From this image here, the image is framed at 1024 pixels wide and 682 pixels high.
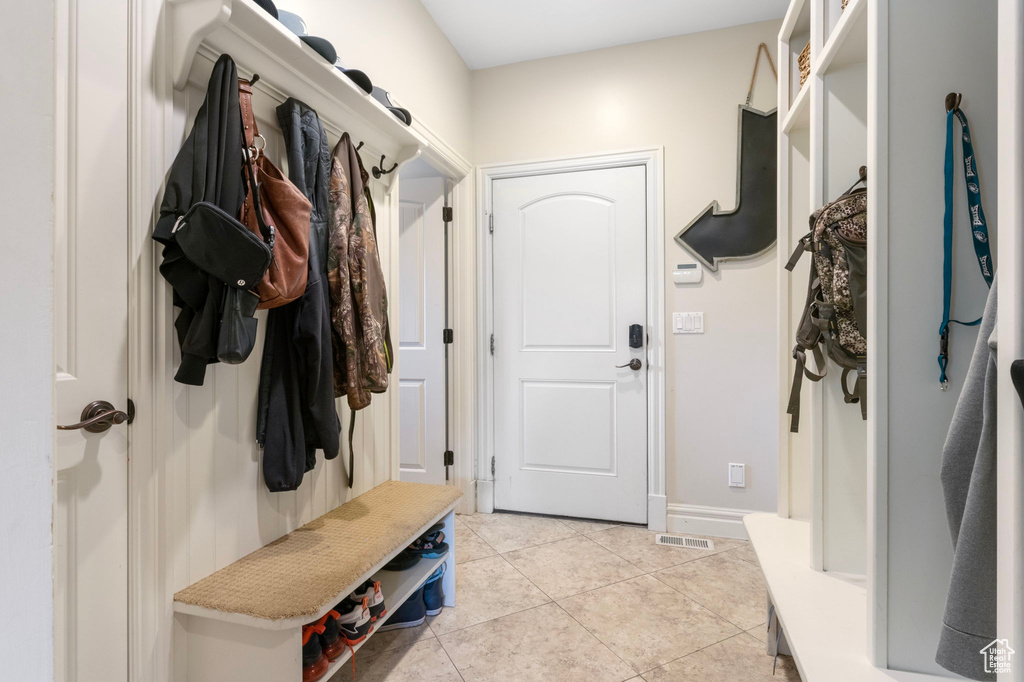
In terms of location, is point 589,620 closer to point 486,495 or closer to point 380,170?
point 486,495

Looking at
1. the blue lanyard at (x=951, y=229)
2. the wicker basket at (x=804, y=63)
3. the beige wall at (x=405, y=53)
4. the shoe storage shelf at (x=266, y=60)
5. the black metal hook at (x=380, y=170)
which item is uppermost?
the beige wall at (x=405, y=53)

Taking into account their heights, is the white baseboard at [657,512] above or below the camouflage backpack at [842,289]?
below

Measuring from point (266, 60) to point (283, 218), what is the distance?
0.42 m

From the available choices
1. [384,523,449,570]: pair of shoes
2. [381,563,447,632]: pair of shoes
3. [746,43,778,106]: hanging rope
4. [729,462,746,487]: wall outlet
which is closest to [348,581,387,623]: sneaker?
[384,523,449,570]: pair of shoes

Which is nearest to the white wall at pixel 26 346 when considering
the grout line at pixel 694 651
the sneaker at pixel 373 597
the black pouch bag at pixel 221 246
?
the black pouch bag at pixel 221 246

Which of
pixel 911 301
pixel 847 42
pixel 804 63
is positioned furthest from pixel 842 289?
pixel 804 63

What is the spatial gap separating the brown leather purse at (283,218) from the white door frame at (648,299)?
1.77 meters

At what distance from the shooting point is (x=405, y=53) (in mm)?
2305

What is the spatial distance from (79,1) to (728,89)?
268 cm

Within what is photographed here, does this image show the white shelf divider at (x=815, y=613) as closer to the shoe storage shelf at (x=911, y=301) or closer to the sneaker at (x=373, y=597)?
the shoe storage shelf at (x=911, y=301)

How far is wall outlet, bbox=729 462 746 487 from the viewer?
264cm

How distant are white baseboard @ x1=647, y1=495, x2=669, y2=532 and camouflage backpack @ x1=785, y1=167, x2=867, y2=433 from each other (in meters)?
1.56

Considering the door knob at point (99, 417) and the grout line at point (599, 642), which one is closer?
the door knob at point (99, 417)

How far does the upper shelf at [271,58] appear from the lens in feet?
3.67
